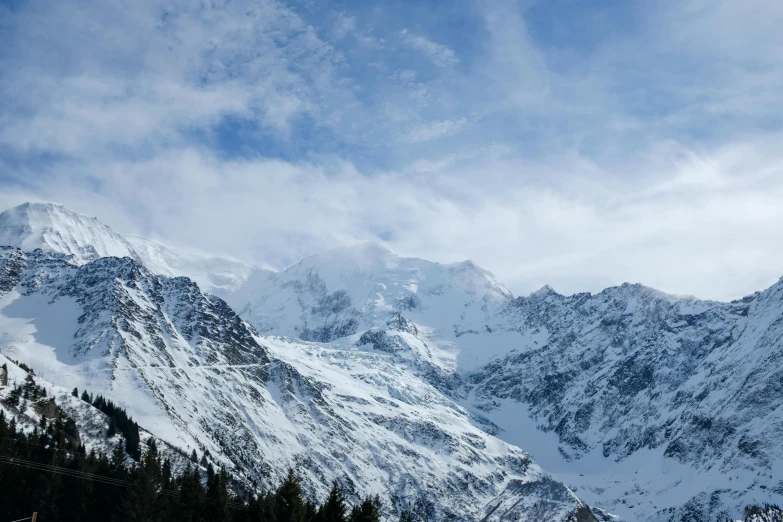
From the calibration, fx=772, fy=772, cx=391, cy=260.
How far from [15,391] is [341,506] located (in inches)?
3692

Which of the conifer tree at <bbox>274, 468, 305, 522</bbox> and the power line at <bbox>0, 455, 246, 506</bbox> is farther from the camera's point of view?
the power line at <bbox>0, 455, 246, 506</bbox>

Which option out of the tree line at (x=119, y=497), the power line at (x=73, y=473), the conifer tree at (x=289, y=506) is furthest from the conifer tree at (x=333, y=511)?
the power line at (x=73, y=473)

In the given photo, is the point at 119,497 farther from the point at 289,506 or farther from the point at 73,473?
the point at 289,506

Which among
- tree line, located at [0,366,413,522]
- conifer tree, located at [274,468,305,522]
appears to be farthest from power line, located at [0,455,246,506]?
conifer tree, located at [274,468,305,522]

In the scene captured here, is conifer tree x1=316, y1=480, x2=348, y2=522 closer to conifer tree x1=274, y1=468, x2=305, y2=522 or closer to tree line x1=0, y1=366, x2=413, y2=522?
tree line x1=0, y1=366, x2=413, y2=522

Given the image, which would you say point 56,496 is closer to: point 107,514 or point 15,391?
point 107,514

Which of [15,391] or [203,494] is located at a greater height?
[15,391]

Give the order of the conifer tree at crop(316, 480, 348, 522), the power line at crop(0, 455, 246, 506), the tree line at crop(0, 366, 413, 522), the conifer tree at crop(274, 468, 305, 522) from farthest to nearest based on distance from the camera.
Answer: the power line at crop(0, 455, 246, 506)
the tree line at crop(0, 366, 413, 522)
the conifer tree at crop(316, 480, 348, 522)
the conifer tree at crop(274, 468, 305, 522)

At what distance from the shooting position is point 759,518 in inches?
7062

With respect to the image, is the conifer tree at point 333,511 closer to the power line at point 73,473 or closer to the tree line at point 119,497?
the tree line at point 119,497

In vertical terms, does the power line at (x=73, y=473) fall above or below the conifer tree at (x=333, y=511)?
above

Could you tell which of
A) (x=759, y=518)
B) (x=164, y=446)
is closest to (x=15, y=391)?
(x=164, y=446)

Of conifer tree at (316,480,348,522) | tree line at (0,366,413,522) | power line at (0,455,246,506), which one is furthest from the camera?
power line at (0,455,246,506)

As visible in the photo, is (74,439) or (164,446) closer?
(74,439)
